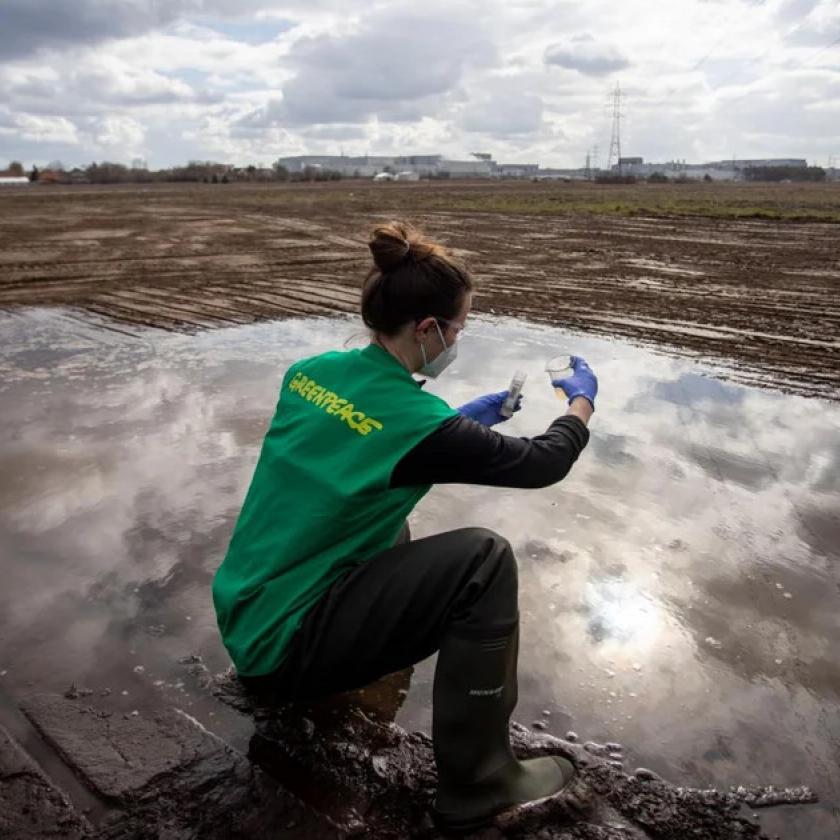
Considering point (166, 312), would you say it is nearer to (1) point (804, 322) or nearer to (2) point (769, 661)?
(1) point (804, 322)

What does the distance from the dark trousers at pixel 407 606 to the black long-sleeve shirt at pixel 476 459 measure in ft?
0.54

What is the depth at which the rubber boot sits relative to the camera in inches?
76.9

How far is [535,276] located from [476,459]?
9.21 m

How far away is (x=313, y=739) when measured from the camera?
90.4 inches

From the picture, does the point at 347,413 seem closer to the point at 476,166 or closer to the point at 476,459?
the point at 476,459

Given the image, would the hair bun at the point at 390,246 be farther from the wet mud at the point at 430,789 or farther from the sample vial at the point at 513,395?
the wet mud at the point at 430,789

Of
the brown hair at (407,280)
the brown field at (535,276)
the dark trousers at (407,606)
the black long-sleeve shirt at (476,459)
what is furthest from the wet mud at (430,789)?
the brown field at (535,276)

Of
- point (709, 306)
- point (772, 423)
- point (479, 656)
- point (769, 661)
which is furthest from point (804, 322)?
point (479, 656)

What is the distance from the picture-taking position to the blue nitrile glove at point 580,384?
243cm

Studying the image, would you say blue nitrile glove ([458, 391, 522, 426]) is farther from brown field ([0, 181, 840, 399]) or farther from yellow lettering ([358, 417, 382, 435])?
brown field ([0, 181, 840, 399])

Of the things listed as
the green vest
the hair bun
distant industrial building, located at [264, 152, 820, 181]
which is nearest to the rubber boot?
the green vest

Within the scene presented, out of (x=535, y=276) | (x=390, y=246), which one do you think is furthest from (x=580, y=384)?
(x=535, y=276)

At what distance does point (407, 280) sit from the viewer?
2068 mm

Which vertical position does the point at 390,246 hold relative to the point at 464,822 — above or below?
above
